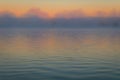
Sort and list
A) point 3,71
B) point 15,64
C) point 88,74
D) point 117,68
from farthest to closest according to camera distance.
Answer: point 15,64 → point 117,68 → point 3,71 → point 88,74

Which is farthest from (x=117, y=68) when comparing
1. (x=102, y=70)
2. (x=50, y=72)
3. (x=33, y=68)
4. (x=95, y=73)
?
(x=33, y=68)

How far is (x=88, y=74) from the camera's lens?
1973 centimetres

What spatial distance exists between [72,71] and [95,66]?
130 inches

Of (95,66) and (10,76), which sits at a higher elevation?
(95,66)

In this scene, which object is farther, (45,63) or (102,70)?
(45,63)

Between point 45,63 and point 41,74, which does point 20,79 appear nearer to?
point 41,74

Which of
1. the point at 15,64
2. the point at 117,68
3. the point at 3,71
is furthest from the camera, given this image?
the point at 15,64

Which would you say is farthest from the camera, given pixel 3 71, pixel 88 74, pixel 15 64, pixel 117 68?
pixel 15 64

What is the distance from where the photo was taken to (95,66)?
23391mm

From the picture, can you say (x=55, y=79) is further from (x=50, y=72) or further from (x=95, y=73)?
(x=95, y=73)

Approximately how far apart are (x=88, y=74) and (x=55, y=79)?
307cm

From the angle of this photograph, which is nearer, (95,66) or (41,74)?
(41,74)

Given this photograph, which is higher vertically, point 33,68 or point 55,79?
point 33,68

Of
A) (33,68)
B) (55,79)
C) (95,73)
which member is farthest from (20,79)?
(95,73)
